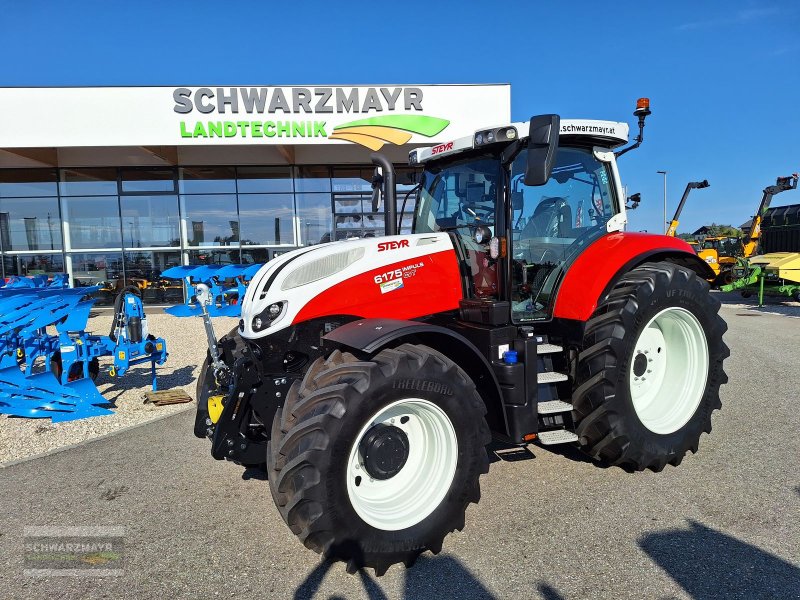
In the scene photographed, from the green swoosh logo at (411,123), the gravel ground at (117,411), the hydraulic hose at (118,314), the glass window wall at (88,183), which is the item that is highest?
the green swoosh logo at (411,123)

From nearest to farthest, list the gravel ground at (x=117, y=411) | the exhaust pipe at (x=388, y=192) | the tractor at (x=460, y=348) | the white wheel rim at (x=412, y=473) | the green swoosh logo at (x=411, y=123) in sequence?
the tractor at (x=460, y=348) → the white wheel rim at (x=412, y=473) → the exhaust pipe at (x=388, y=192) → the gravel ground at (x=117, y=411) → the green swoosh logo at (x=411, y=123)

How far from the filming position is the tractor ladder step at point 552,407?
12.1 ft

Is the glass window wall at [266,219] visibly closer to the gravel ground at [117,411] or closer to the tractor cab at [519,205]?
the gravel ground at [117,411]

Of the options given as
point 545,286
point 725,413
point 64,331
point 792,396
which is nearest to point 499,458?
point 545,286

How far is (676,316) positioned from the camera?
14.1ft

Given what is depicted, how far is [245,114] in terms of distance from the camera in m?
13.9

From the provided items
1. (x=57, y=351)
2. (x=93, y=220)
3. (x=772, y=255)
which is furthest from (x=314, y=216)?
(x=772, y=255)

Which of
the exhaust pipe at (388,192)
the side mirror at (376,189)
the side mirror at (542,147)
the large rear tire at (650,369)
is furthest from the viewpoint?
the side mirror at (376,189)

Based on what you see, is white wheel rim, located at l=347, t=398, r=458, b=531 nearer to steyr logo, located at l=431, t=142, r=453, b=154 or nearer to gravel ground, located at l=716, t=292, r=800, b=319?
steyr logo, located at l=431, t=142, r=453, b=154

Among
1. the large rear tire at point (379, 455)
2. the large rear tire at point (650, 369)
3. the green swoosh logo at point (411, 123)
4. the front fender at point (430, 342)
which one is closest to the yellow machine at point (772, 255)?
the green swoosh logo at point (411, 123)

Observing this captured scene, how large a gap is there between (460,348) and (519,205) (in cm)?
126

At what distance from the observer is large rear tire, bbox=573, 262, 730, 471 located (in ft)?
12.1

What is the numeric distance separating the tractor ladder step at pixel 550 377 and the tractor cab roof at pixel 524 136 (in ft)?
5.43

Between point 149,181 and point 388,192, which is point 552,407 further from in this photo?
point 149,181
